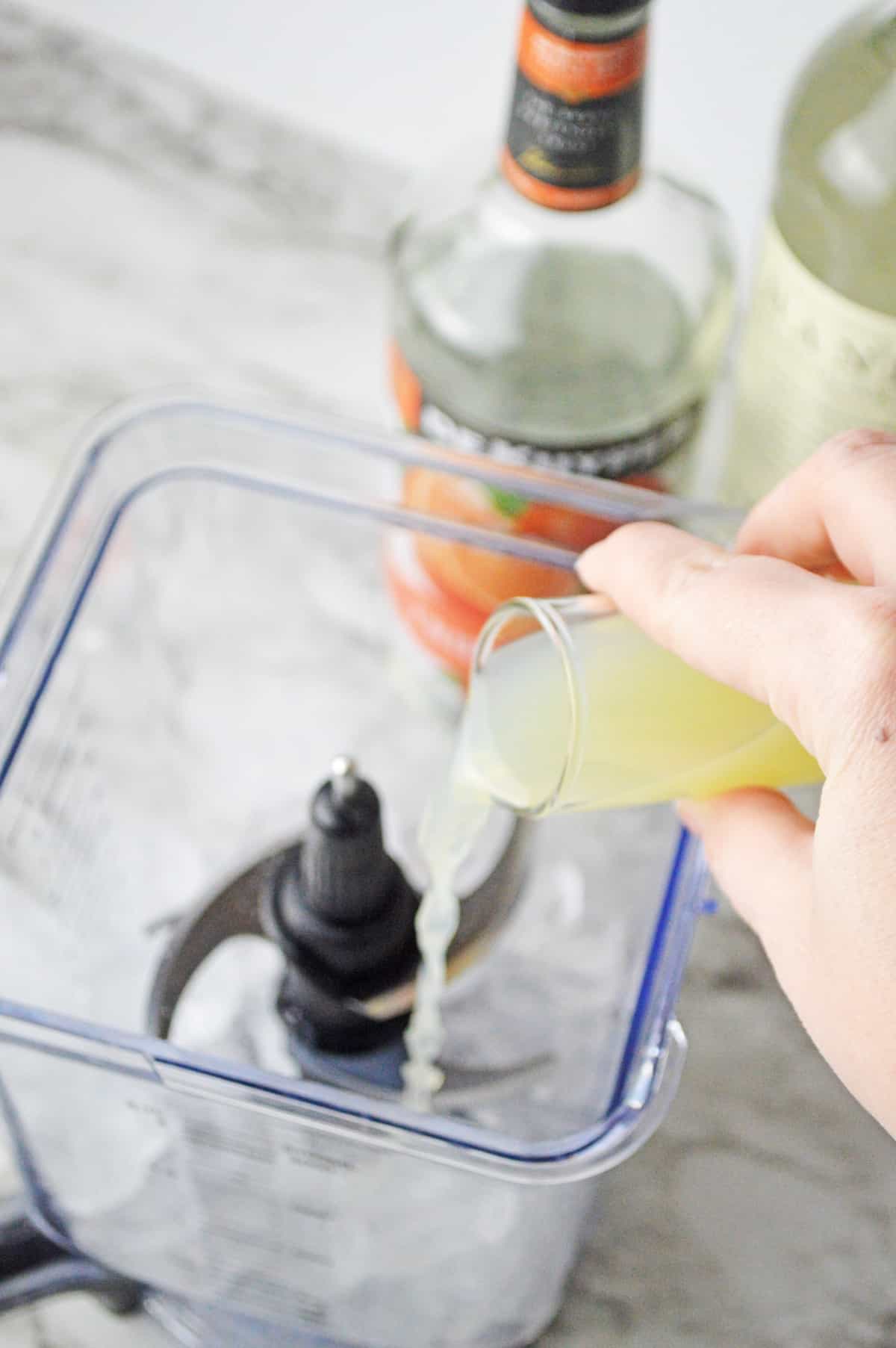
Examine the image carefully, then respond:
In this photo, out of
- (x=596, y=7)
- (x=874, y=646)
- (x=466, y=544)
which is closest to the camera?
(x=874, y=646)

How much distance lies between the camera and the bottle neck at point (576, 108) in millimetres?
469

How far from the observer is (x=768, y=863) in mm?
401

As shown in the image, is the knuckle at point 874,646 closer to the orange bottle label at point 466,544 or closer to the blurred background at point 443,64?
Answer: the orange bottle label at point 466,544

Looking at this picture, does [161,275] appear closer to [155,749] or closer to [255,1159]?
[155,749]

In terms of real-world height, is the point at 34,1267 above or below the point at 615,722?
below

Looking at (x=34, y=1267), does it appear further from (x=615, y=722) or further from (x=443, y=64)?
(x=443, y=64)

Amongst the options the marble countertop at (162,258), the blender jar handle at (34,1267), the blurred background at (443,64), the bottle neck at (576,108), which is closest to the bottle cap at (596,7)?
the bottle neck at (576,108)

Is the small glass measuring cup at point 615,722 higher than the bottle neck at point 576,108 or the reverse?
the reverse

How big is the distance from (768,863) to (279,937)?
0.18 meters

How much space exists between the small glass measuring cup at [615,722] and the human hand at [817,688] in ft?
0.03

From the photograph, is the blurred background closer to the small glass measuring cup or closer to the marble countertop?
the marble countertop

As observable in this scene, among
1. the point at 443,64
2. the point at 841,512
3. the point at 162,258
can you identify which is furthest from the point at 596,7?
the point at 162,258

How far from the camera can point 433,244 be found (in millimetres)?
600

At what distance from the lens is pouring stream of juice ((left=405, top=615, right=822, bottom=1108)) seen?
1.38ft
